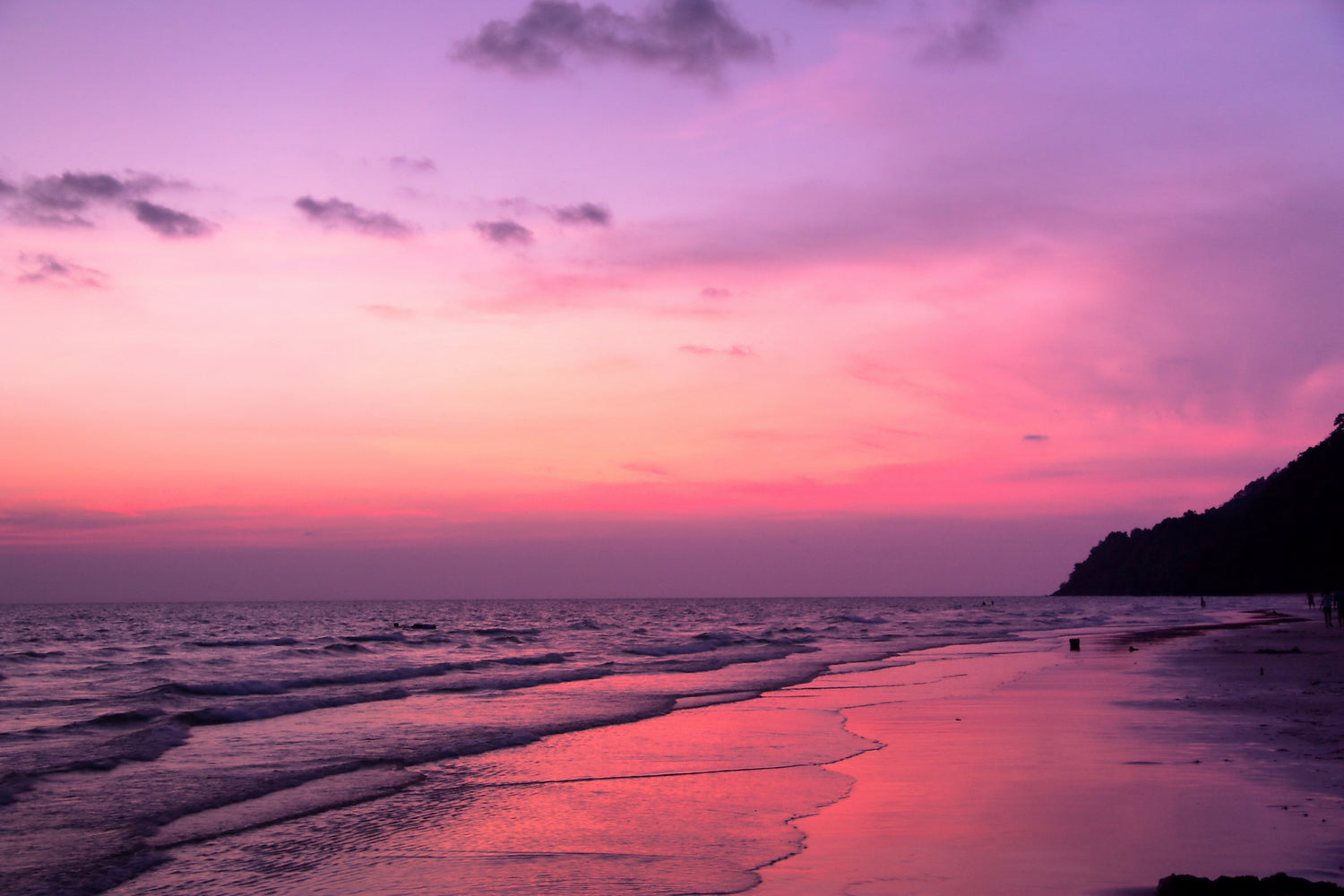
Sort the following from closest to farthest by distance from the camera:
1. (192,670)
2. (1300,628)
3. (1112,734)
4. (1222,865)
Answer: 1. (1222,865)
2. (1112,734)
3. (192,670)
4. (1300,628)

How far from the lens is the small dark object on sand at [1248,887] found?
5.87 m

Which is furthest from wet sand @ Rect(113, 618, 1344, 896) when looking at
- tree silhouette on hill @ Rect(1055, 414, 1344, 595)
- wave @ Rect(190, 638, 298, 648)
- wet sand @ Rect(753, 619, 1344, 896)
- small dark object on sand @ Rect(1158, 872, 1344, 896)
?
tree silhouette on hill @ Rect(1055, 414, 1344, 595)

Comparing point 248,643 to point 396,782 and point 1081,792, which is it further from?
point 1081,792

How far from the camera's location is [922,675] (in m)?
27.1

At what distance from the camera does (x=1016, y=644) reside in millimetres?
44188

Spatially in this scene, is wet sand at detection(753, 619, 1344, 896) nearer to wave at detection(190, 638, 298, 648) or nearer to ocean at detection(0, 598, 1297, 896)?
ocean at detection(0, 598, 1297, 896)

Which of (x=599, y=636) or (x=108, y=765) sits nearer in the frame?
(x=108, y=765)

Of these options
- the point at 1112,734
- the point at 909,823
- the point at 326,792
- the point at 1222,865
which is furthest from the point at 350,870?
the point at 1112,734

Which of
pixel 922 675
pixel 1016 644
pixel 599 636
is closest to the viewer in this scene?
pixel 922 675

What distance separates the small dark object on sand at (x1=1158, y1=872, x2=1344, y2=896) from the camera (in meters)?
5.87

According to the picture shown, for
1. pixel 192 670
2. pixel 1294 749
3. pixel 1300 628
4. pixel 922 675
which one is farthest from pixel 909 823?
pixel 1300 628

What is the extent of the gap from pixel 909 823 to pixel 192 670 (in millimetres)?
26088

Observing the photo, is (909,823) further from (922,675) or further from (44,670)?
(44,670)

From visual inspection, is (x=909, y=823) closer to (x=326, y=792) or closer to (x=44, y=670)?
(x=326, y=792)
